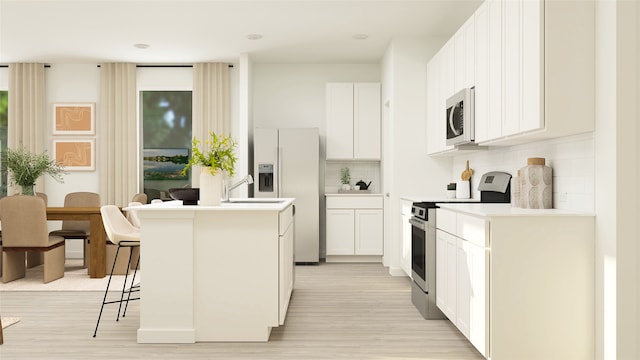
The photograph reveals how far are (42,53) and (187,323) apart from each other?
512 centimetres

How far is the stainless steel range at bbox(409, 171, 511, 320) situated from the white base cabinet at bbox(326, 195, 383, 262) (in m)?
2.17

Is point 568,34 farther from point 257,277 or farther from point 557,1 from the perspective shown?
point 257,277

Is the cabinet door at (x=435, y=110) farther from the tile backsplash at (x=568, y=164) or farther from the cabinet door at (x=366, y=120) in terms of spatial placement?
the cabinet door at (x=366, y=120)

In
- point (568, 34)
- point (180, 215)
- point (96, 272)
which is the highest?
point (568, 34)

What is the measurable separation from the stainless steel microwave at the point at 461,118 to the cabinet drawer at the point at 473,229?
115 cm

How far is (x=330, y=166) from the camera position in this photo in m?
7.37

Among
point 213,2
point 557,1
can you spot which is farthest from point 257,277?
point 213,2

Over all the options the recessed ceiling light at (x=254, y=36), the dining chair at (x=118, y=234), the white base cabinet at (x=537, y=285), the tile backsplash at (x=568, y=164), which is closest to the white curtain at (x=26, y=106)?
the recessed ceiling light at (x=254, y=36)

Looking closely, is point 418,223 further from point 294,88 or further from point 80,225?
point 80,225

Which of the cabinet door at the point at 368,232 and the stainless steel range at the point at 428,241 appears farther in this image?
the cabinet door at the point at 368,232

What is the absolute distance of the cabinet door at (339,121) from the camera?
7.03m

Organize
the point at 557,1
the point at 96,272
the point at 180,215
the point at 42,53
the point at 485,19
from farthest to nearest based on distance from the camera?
the point at 42,53
the point at 96,272
the point at 485,19
the point at 180,215
the point at 557,1

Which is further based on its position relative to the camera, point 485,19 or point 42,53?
point 42,53

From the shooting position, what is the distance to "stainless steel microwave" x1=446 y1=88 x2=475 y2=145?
4.23 metres
